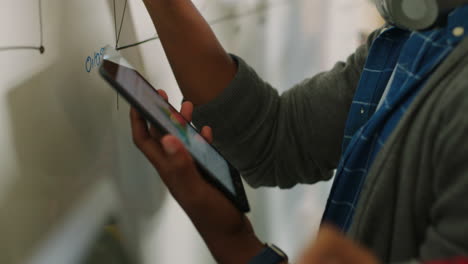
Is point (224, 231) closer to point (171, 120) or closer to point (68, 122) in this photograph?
point (171, 120)

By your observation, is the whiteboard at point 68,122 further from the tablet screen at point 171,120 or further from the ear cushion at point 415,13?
the ear cushion at point 415,13

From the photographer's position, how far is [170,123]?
0.47 meters

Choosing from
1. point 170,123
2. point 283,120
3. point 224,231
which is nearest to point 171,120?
point 170,123

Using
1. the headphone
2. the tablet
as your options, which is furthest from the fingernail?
the headphone

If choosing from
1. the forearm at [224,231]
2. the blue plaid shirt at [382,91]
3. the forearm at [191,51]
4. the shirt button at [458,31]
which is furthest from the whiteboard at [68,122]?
the shirt button at [458,31]

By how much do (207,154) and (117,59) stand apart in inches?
5.9

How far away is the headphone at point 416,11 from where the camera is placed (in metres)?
0.46

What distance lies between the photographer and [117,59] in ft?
1.62

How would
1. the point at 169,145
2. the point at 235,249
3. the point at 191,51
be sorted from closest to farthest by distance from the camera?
the point at 169,145
the point at 235,249
the point at 191,51

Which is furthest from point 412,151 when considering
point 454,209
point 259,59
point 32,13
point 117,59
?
point 259,59

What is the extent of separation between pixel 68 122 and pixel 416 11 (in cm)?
43

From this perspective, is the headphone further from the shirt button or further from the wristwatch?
the wristwatch

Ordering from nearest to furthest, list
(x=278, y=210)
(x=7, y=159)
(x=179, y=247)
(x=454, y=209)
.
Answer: (x=454, y=209), (x=7, y=159), (x=179, y=247), (x=278, y=210)

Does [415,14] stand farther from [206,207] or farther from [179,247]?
[179,247]
